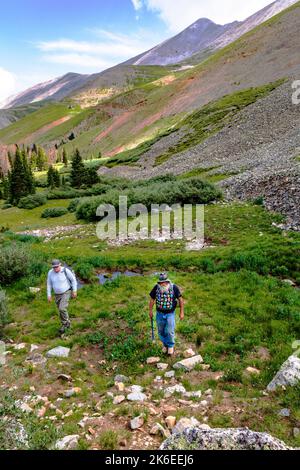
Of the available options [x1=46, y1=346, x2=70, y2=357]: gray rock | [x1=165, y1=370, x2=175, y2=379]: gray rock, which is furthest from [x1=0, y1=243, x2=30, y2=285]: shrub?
[x1=165, y1=370, x2=175, y2=379]: gray rock

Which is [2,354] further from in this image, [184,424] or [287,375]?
[287,375]

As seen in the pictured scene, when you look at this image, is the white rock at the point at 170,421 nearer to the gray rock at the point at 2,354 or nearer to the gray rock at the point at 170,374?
the gray rock at the point at 170,374

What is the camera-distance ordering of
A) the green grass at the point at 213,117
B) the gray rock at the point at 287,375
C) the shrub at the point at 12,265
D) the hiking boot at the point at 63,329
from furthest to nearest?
the green grass at the point at 213,117
the shrub at the point at 12,265
the hiking boot at the point at 63,329
the gray rock at the point at 287,375

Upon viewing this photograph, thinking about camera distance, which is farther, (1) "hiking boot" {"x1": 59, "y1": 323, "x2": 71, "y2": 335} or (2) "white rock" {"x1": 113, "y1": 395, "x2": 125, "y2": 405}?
(1) "hiking boot" {"x1": 59, "y1": 323, "x2": 71, "y2": 335}

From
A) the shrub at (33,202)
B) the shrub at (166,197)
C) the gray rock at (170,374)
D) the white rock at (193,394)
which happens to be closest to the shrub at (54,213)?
the shrub at (166,197)

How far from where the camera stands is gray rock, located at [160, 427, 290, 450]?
552cm

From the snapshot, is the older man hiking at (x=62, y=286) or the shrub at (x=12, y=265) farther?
the shrub at (x=12, y=265)

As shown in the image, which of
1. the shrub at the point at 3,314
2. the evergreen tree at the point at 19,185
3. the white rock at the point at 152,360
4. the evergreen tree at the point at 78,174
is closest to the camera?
the white rock at the point at 152,360

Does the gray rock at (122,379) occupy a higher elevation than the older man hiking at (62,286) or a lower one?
lower

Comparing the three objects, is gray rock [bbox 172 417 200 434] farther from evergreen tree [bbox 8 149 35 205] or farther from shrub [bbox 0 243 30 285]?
evergreen tree [bbox 8 149 35 205]

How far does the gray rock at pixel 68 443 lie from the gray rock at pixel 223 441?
1.76m

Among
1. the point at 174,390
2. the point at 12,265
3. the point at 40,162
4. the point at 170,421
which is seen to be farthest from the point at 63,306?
the point at 40,162

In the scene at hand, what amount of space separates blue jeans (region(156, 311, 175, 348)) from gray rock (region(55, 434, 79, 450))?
13.2 feet

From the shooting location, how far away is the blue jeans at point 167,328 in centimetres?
999
